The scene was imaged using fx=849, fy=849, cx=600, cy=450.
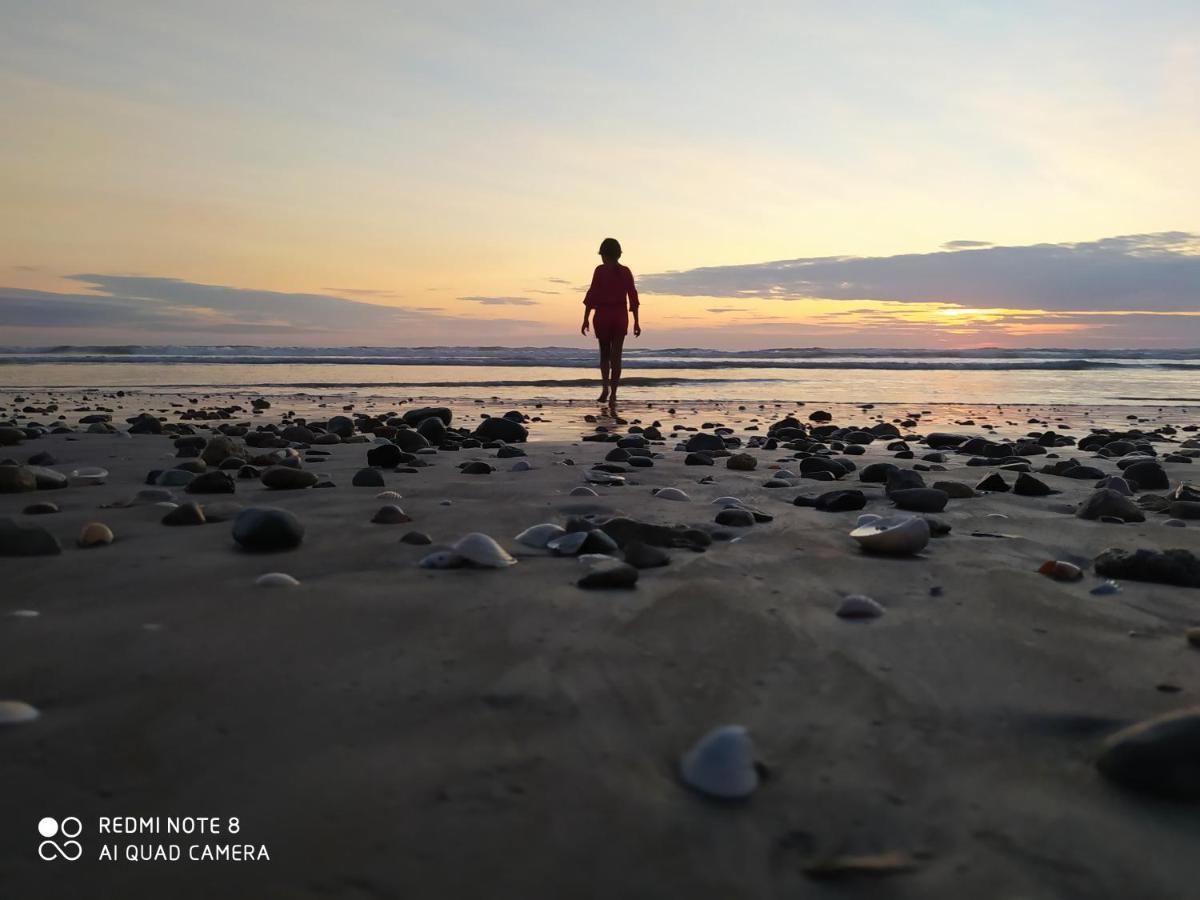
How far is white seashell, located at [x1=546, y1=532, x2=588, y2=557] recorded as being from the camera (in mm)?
2364

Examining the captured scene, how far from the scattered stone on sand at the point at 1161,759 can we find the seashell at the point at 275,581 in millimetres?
1624

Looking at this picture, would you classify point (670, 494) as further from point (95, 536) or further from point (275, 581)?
point (95, 536)

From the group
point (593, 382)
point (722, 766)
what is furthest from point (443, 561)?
point (593, 382)

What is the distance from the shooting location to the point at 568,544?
7.84ft

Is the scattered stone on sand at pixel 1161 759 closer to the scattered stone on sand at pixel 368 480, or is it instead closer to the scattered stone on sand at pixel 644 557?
the scattered stone on sand at pixel 644 557

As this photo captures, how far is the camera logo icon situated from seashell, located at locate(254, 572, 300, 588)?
100cm

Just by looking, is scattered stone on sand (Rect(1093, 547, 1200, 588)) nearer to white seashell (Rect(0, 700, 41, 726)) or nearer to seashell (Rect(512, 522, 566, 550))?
seashell (Rect(512, 522, 566, 550))

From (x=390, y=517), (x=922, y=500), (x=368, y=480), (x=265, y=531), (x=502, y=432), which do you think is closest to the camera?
(x=265, y=531)

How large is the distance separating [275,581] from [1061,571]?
1.95m

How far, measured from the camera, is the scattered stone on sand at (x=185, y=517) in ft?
8.91

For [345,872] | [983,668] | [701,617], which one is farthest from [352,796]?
[983,668]

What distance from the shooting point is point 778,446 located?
254 inches

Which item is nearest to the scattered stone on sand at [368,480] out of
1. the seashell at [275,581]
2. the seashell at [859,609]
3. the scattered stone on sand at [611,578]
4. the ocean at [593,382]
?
the seashell at [275,581]

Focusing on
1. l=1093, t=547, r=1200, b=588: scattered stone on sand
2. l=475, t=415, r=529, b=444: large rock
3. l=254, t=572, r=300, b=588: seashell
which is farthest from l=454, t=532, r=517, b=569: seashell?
l=475, t=415, r=529, b=444: large rock
